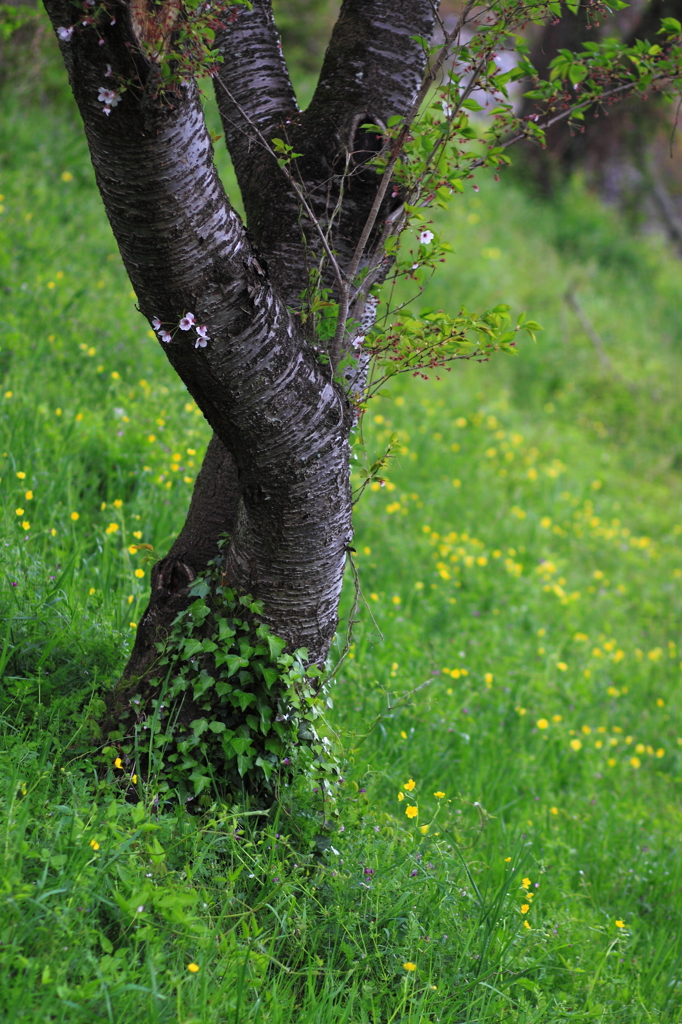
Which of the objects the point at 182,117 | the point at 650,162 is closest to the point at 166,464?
the point at 182,117

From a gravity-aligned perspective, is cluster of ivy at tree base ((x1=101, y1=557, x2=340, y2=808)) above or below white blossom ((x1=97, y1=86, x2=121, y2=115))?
below

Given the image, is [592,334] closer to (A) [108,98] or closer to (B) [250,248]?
(B) [250,248]

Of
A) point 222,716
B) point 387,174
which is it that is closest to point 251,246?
point 387,174

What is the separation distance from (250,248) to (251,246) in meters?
0.01

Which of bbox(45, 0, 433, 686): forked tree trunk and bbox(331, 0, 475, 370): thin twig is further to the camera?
bbox(331, 0, 475, 370): thin twig

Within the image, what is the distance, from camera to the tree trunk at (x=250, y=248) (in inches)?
64.8

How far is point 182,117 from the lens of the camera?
1.69 metres

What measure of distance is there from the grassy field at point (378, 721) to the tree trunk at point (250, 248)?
1.16 feet

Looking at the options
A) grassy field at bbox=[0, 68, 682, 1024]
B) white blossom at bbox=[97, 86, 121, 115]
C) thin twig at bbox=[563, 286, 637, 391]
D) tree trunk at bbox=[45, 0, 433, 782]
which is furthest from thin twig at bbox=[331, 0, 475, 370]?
thin twig at bbox=[563, 286, 637, 391]

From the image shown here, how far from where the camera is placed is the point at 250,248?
1.92 meters

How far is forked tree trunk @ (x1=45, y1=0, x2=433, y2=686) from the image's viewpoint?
1.65 meters

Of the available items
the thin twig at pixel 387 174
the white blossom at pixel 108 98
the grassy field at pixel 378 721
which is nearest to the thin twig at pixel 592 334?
→ the grassy field at pixel 378 721

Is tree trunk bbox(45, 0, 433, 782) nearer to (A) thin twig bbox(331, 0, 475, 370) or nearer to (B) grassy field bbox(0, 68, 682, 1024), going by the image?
(A) thin twig bbox(331, 0, 475, 370)

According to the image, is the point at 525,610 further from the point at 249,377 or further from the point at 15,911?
the point at 15,911
